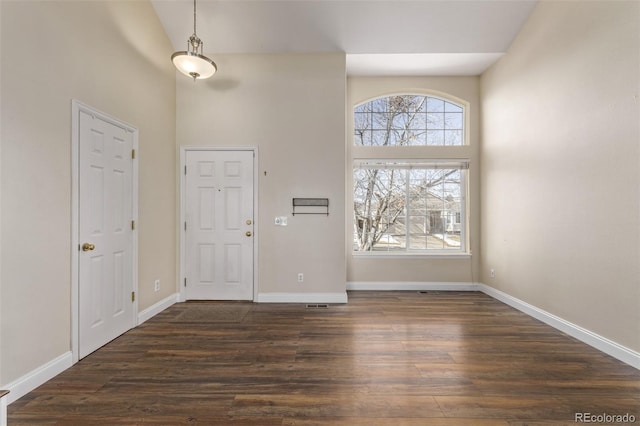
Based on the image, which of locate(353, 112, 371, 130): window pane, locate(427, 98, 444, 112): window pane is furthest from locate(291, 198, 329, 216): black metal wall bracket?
locate(427, 98, 444, 112): window pane

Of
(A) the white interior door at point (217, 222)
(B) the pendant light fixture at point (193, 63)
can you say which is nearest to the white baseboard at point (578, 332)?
(A) the white interior door at point (217, 222)

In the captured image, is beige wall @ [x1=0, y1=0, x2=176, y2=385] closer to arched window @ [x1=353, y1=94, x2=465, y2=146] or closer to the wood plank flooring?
the wood plank flooring

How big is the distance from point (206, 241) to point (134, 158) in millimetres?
1395

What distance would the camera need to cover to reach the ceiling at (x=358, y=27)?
137 inches

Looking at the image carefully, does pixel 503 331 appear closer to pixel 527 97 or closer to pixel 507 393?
pixel 507 393

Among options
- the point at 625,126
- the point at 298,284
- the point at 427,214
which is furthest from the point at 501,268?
the point at 298,284

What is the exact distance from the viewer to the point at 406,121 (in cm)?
479

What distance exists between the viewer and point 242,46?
153 inches

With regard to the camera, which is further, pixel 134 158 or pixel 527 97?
pixel 527 97

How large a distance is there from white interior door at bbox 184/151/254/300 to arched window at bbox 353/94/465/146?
2.09 meters

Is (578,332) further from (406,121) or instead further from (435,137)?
(406,121)

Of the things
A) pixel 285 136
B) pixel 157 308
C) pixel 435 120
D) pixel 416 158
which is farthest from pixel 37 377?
pixel 435 120

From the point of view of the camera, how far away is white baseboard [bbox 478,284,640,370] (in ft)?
7.79

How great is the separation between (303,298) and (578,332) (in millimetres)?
3000
